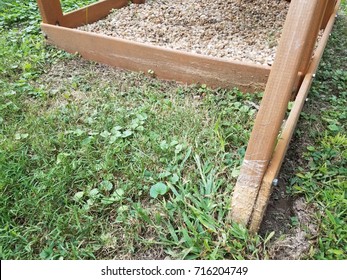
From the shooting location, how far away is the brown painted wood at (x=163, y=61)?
2176 mm

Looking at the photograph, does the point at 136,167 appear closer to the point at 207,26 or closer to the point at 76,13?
the point at 207,26

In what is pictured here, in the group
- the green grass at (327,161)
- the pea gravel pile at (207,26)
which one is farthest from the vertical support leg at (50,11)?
the green grass at (327,161)

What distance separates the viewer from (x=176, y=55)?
91.4 inches

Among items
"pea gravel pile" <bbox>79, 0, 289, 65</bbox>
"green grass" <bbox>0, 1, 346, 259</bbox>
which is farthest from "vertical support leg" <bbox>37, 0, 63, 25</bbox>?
"green grass" <bbox>0, 1, 346, 259</bbox>

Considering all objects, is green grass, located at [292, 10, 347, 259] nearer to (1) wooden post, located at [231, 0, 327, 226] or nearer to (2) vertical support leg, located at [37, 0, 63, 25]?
(1) wooden post, located at [231, 0, 327, 226]

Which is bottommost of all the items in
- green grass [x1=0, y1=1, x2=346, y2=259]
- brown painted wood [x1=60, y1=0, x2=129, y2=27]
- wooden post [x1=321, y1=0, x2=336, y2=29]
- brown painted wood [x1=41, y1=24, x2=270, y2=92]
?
green grass [x1=0, y1=1, x2=346, y2=259]

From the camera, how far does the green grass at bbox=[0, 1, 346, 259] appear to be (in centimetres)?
137

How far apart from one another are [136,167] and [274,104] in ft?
2.64

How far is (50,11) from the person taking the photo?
9.37 ft

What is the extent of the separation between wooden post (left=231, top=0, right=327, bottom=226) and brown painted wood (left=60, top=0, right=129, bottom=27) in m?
2.44

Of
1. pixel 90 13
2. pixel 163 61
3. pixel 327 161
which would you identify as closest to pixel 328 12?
pixel 163 61

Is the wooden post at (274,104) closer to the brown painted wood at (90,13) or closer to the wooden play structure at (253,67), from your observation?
the wooden play structure at (253,67)

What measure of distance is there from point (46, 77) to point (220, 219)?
185 cm

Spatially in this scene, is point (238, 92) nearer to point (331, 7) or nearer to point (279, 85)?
point (279, 85)
